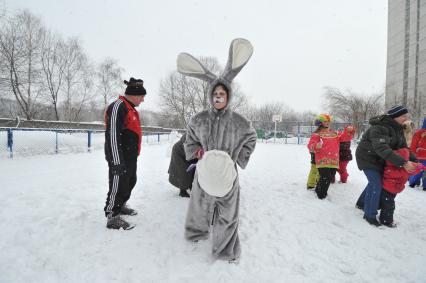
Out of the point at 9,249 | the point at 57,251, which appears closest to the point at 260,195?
the point at 57,251

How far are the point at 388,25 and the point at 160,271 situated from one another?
2397 inches

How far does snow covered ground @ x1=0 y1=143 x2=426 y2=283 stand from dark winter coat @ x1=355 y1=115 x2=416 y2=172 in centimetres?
88

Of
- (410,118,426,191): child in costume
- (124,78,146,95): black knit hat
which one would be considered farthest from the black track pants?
(410,118,426,191): child in costume

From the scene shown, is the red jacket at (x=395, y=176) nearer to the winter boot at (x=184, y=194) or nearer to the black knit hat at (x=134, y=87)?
the winter boot at (x=184, y=194)

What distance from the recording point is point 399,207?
154 inches

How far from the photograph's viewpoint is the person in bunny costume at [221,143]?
218 cm

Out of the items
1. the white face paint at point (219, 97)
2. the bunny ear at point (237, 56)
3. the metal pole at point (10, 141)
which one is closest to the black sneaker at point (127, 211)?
the white face paint at point (219, 97)

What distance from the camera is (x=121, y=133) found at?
274cm

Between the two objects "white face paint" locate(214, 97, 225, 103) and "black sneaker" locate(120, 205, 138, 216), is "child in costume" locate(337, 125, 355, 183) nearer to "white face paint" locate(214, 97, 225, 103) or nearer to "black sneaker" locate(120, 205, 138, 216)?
"white face paint" locate(214, 97, 225, 103)

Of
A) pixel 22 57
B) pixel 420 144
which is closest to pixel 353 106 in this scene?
pixel 420 144

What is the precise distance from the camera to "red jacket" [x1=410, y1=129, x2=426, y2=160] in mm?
5105

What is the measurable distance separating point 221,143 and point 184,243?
122 centimetres

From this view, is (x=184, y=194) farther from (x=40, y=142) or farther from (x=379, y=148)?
(x=40, y=142)

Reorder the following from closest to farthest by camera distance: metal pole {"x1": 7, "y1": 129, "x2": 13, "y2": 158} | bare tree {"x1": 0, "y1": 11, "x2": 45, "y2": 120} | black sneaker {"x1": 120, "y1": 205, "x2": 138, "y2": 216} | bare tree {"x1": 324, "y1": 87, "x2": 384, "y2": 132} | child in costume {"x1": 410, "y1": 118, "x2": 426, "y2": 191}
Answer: black sneaker {"x1": 120, "y1": 205, "x2": 138, "y2": 216} → child in costume {"x1": 410, "y1": 118, "x2": 426, "y2": 191} → metal pole {"x1": 7, "y1": 129, "x2": 13, "y2": 158} → bare tree {"x1": 0, "y1": 11, "x2": 45, "y2": 120} → bare tree {"x1": 324, "y1": 87, "x2": 384, "y2": 132}
